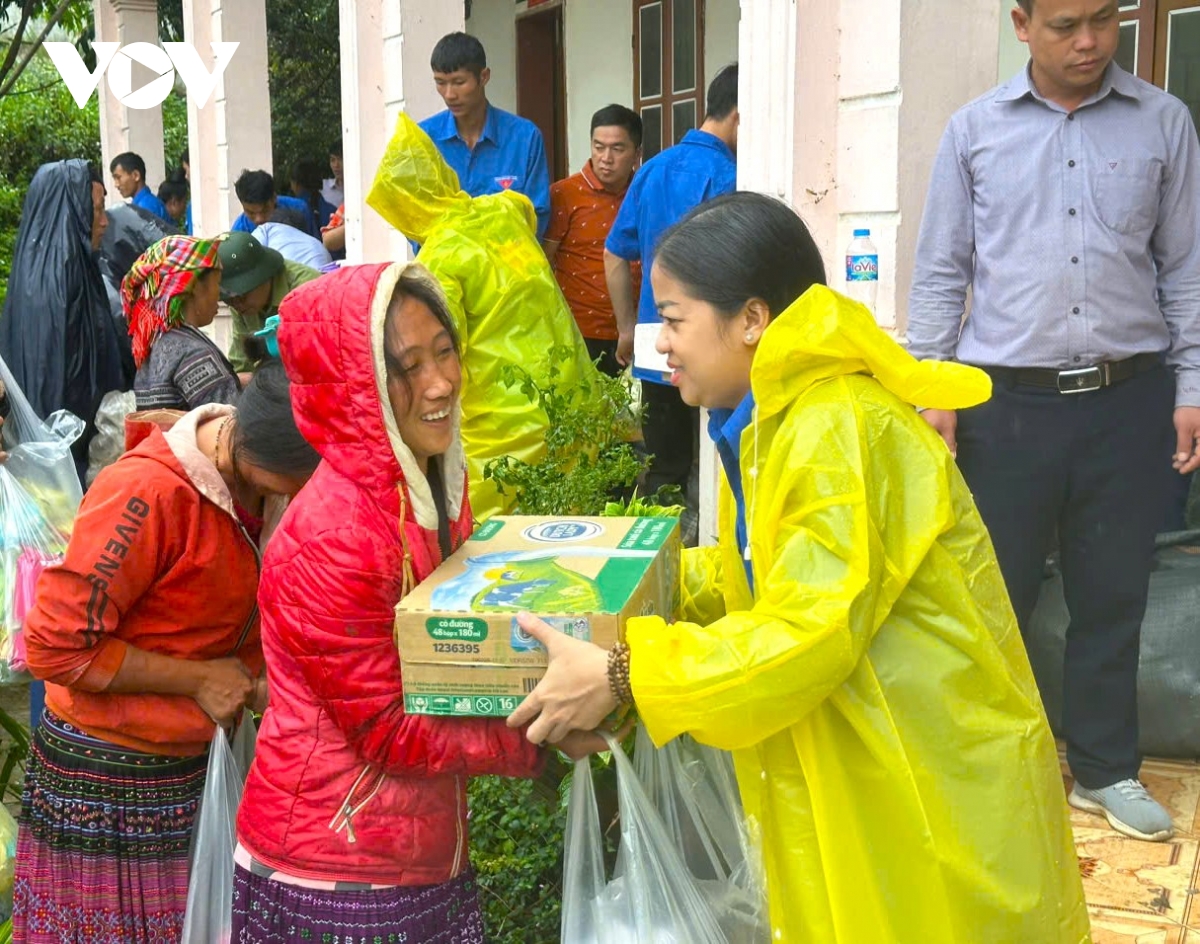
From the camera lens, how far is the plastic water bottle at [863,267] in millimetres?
4348

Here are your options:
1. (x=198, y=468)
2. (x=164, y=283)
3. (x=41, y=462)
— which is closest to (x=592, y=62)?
(x=164, y=283)

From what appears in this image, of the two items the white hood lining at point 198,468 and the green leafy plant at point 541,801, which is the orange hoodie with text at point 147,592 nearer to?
the white hood lining at point 198,468

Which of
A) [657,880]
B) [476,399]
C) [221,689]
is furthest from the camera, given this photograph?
[476,399]

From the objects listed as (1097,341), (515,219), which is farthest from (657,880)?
(515,219)

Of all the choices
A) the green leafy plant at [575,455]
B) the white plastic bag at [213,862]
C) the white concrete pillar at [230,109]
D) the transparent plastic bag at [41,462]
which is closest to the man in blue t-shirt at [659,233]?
the green leafy plant at [575,455]

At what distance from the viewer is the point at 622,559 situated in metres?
2.12

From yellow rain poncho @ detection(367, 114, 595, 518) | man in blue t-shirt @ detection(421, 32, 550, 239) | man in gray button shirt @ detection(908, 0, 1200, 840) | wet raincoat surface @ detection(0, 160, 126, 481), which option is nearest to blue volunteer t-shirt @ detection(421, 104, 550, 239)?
man in blue t-shirt @ detection(421, 32, 550, 239)

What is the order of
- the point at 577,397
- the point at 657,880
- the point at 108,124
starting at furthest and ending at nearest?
1. the point at 108,124
2. the point at 577,397
3. the point at 657,880

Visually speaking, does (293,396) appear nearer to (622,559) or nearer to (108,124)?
(622,559)

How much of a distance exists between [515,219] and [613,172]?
1.45 meters

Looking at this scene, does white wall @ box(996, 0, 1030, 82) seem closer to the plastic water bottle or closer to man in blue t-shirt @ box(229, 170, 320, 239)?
the plastic water bottle

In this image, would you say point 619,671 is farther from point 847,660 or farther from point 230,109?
point 230,109

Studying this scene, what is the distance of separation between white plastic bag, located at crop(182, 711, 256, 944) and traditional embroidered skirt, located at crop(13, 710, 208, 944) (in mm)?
102

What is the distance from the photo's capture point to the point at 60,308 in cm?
600
